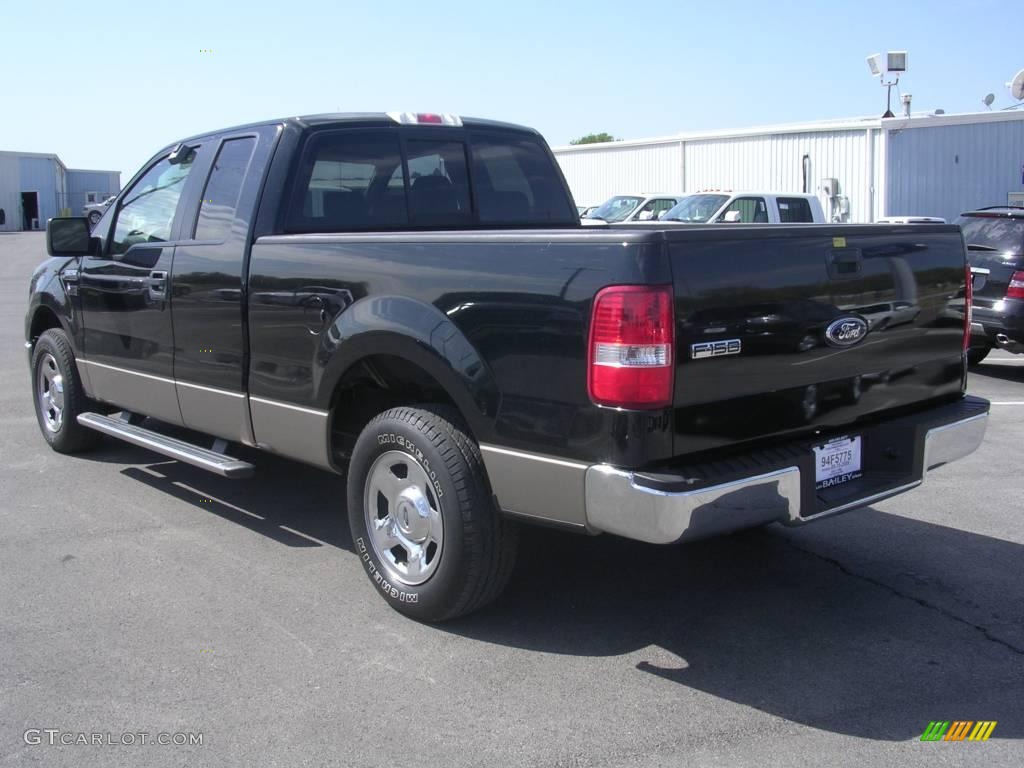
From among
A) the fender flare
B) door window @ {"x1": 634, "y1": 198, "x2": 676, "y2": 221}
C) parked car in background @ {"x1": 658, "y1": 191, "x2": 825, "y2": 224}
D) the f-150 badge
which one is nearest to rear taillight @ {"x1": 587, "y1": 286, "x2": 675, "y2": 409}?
the f-150 badge

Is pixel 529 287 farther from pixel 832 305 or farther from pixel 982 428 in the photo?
pixel 982 428

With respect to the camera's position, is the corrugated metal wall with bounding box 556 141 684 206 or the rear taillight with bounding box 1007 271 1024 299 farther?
the corrugated metal wall with bounding box 556 141 684 206

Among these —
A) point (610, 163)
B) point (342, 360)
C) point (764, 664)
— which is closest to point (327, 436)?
point (342, 360)

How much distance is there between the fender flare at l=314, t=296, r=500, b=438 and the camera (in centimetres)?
392

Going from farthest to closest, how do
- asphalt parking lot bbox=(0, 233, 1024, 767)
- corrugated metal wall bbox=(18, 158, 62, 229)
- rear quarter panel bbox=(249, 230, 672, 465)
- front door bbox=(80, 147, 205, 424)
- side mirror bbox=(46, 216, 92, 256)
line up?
1. corrugated metal wall bbox=(18, 158, 62, 229)
2. side mirror bbox=(46, 216, 92, 256)
3. front door bbox=(80, 147, 205, 424)
4. rear quarter panel bbox=(249, 230, 672, 465)
5. asphalt parking lot bbox=(0, 233, 1024, 767)

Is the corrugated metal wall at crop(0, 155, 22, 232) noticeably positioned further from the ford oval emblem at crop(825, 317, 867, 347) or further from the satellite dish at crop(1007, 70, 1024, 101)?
the ford oval emblem at crop(825, 317, 867, 347)

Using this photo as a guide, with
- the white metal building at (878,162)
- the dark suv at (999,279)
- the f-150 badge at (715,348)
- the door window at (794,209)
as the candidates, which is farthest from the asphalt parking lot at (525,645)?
the white metal building at (878,162)

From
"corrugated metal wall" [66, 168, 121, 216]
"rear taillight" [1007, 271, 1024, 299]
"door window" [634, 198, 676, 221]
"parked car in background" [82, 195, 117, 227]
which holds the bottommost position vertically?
"rear taillight" [1007, 271, 1024, 299]

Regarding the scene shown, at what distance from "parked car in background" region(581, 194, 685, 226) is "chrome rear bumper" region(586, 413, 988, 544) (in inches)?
621

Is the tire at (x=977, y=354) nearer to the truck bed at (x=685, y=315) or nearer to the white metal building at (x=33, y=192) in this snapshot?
the truck bed at (x=685, y=315)

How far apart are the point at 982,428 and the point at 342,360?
8.98 feet

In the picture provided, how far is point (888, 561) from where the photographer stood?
505cm

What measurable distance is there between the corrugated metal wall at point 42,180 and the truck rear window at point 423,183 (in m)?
71.1

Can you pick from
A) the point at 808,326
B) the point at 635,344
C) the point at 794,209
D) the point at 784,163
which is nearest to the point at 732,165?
the point at 784,163
